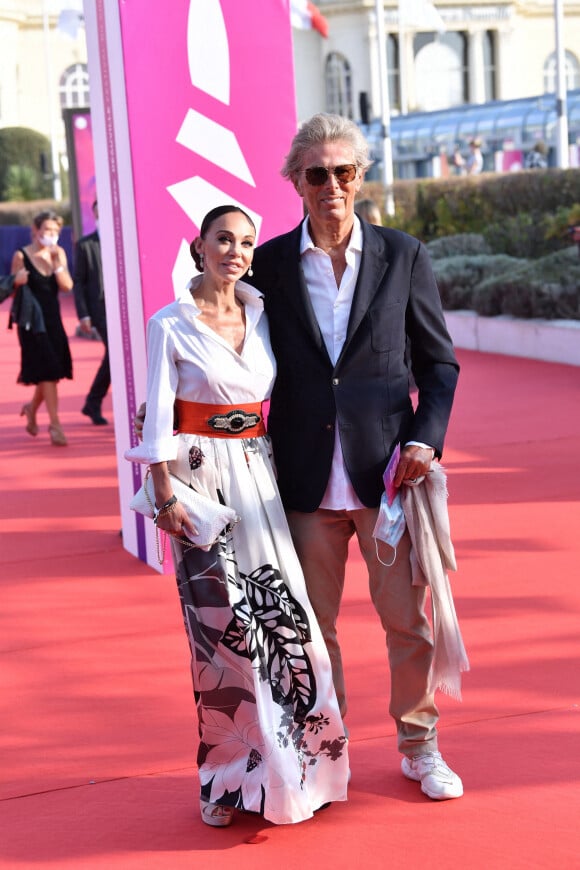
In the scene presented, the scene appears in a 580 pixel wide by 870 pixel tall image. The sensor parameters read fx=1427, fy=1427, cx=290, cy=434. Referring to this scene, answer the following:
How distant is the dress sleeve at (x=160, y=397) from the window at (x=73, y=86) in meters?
69.8

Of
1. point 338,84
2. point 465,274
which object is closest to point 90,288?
point 465,274

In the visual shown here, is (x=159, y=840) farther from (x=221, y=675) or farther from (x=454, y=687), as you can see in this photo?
(x=454, y=687)

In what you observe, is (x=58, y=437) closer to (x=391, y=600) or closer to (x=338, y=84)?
(x=391, y=600)

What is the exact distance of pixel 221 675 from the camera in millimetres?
4027

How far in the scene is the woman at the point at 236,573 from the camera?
3.98 meters

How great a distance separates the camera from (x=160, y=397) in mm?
3980

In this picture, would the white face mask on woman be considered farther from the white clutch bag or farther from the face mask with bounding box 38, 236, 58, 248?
the white clutch bag

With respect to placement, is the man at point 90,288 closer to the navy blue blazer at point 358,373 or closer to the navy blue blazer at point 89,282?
the navy blue blazer at point 89,282

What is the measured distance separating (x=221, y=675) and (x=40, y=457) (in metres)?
7.18

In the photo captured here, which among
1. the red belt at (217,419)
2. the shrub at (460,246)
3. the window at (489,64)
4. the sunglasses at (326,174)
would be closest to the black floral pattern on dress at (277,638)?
the red belt at (217,419)

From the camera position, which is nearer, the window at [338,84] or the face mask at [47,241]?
the face mask at [47,241]

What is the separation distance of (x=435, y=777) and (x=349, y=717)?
0.82m

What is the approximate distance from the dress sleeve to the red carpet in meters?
1.12

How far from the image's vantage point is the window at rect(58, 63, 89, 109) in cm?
7175
